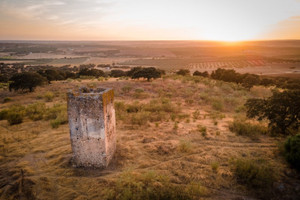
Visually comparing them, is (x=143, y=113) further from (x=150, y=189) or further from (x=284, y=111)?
(x=284, y=111)

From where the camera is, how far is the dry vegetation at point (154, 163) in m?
4.64

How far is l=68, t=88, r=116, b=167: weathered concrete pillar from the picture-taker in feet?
17.3

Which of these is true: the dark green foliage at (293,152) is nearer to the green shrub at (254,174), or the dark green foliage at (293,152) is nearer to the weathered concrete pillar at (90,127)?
the green shrub at (254,174)

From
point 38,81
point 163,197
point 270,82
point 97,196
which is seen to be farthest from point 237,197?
point 270,82

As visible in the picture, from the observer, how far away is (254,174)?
5.01 m

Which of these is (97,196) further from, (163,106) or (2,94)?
(2,94)

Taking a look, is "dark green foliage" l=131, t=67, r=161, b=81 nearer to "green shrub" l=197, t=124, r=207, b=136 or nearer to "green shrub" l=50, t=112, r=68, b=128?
"green shrub" l=50, t=112, r=68, b=128

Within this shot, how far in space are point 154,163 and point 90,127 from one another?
96.6 inches

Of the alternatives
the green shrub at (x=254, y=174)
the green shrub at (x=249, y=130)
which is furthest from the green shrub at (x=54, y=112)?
the green shrub at (x=249, y=130)

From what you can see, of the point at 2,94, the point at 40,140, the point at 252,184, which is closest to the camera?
the point at 252,184

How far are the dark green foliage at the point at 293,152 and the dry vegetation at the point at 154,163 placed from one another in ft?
0.82

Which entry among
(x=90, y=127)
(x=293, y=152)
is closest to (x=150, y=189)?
(x=90, y=127)

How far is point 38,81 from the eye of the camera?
712 inches

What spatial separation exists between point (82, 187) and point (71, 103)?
8.11 ft
